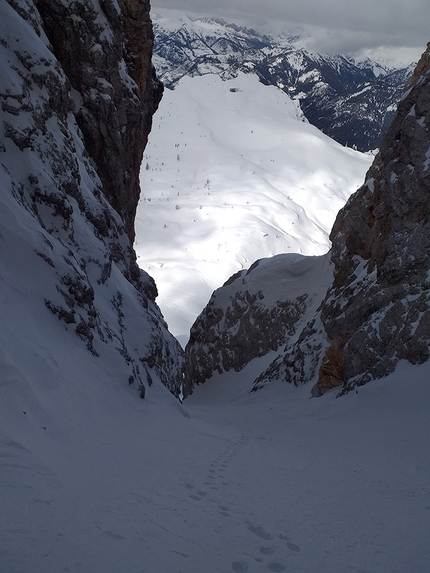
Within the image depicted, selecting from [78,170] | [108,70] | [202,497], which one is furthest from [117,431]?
[108,70]

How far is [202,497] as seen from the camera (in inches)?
211

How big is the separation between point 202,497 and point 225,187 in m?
83.2

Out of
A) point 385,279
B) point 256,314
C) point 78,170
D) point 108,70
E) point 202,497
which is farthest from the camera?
point 256,314

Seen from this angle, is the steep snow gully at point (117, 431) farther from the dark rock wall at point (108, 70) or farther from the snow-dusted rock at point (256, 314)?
the snow-dusted rock at point (256, 314)

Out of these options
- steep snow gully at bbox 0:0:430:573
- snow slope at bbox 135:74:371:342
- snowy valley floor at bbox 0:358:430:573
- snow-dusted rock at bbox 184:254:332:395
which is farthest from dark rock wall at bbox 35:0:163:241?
snow slope at bbox 135:74:371:342

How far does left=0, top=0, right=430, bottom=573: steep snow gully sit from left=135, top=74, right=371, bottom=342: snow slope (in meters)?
25.8

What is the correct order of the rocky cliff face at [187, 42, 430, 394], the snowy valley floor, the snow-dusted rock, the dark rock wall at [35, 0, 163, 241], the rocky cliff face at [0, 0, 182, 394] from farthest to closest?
the snow-dusted rock → the dark rock wall at [35, 0, 163, 241] → the rocky cliff face at [187, 42, 430, 394] → the rocky cliff face at [0, 0, 182, 394] → the snowy valley floor

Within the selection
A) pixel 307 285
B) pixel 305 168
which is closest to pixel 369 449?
pixel 307 285

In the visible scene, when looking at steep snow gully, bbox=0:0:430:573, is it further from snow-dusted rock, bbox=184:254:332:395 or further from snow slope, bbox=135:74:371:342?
snow slope, bbox=135:74:371:342

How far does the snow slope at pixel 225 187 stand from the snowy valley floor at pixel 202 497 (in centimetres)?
3188

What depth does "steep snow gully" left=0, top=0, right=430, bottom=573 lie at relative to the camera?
395 cm

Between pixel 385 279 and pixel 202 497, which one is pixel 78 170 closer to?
pixel 385 279

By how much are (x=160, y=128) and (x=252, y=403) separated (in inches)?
4471

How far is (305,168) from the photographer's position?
104688 mm
